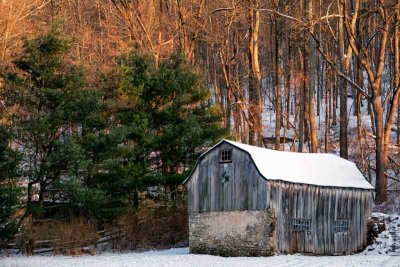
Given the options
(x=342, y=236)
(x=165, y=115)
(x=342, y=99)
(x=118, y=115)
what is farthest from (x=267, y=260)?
(x=342, y=99)

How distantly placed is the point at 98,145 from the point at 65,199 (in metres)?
3.19

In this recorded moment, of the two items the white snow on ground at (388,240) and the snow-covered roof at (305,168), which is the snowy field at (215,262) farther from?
the snow-covered roof at (305,168)

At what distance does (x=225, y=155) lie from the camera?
25875mm

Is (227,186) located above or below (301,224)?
above

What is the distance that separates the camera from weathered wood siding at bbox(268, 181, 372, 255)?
24.6 metres

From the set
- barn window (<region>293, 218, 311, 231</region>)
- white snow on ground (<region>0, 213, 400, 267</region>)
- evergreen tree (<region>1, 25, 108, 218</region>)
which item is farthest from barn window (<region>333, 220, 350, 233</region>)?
evergreen tree (<region>1, 25, 108, 218</region>)

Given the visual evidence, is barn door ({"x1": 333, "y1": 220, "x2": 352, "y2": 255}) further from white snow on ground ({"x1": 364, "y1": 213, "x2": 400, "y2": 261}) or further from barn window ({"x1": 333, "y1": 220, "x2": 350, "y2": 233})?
white snow on ground ({"x1": 364, "y1": 213, "x2": 400, "y2": 261})

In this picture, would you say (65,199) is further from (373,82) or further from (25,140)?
(373,82)

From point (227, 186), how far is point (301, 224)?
11.7 feet

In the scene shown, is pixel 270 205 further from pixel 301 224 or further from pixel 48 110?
pixel 48 110

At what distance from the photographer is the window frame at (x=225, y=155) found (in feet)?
84.4

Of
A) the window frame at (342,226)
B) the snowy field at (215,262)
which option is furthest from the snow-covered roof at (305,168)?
the snowy field at (215,262)

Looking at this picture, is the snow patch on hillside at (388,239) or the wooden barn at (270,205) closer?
the wooden barn at (270,205)

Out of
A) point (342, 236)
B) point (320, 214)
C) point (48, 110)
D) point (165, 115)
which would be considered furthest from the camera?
point (165, 115)
